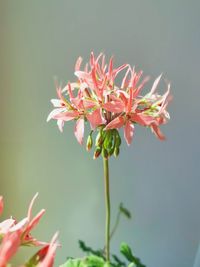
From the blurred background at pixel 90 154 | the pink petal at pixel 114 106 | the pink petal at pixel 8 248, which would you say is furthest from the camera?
the blurred background at pixel 90 154

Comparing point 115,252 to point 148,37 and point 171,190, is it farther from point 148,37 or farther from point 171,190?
point 148,37

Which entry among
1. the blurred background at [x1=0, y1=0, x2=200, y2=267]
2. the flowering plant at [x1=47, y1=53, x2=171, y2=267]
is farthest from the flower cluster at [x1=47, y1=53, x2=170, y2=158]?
the blurred background at [x1=0, y1=0, x2=200, y2=267]

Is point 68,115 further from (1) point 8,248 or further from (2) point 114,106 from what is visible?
(1) point 8,248

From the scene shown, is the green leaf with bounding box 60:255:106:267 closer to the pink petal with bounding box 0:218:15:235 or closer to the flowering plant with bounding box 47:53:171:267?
the flowering plant with bounding box 47:53:171:267

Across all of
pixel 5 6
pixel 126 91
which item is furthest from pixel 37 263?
pixel 5 6

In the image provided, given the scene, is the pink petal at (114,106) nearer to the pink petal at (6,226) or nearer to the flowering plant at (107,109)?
the flowering plant at (107,109)

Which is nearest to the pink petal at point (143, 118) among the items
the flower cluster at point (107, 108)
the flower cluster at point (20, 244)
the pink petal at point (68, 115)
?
the flower cluster at point (107, 108)
